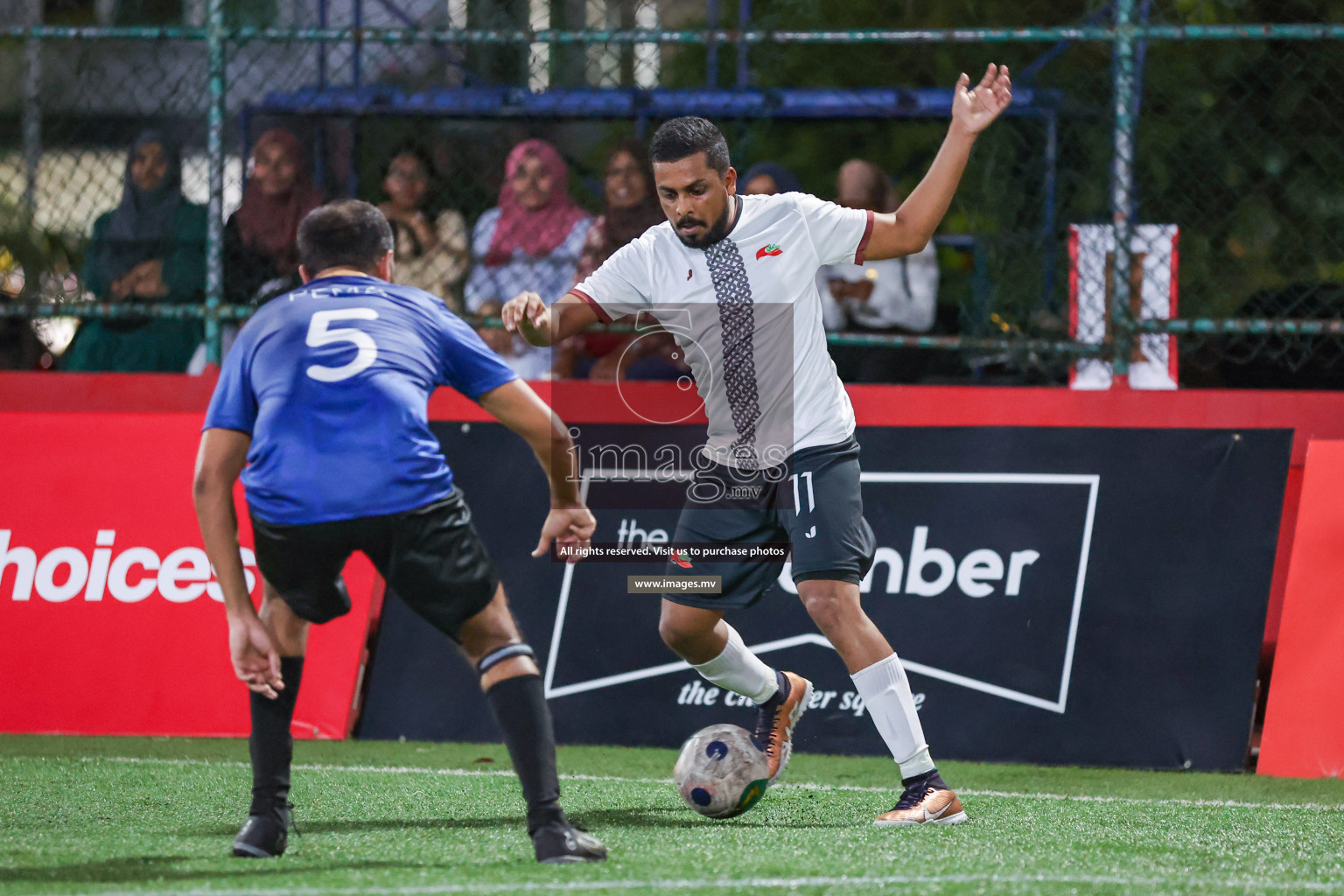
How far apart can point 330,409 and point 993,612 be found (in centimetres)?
366

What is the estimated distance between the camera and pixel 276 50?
7934mm

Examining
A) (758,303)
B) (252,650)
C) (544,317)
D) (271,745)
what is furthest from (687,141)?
(271,745)

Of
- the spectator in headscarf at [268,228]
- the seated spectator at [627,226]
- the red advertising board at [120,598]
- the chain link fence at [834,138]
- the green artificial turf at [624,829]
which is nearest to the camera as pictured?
the green artificial turf at [624,829]

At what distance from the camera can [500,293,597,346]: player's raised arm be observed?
4551 millimetres

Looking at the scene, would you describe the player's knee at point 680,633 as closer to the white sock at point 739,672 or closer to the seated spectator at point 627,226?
the white sock at point 739,672

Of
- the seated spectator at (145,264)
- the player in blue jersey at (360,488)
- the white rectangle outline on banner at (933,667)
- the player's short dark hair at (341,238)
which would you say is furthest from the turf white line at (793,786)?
the seated spectator at (145,264)

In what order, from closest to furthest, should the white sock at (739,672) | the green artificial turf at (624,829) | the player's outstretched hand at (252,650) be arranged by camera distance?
the green artificial turf at (624,829) → the player's outstretched hand at (252,650) → the white sock at (739,672)

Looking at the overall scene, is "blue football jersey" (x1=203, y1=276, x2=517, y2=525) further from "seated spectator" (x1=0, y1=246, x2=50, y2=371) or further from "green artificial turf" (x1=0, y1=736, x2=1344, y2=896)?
"seated spectator" (x1=0, y1=246, x2=50, y2=371)

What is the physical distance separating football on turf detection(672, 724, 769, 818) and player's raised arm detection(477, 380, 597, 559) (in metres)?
1.11

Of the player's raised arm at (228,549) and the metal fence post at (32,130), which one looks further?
the metal fence post at (32,130)

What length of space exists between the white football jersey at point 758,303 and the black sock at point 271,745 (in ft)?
5.69

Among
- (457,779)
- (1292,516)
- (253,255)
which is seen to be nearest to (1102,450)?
(1292,516)

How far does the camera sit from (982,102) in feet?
16.0

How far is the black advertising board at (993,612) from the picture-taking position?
6.43 m
